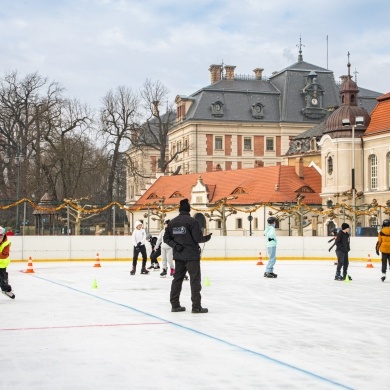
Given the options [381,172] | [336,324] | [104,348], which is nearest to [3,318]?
[104,348]

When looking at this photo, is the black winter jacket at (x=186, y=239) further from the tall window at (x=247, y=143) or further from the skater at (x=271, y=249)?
the tall window at (x=247, y=143)

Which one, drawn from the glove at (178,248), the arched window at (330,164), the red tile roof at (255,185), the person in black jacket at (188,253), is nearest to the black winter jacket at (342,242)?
the person in black jacket at (188,253)

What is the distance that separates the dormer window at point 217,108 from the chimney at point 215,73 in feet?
33.1

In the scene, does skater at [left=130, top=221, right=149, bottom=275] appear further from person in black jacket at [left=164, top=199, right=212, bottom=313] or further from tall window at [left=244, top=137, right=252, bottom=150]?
tall window at [left=244, top=137, right=252, bottom=150]

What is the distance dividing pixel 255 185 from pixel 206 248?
3515 cm

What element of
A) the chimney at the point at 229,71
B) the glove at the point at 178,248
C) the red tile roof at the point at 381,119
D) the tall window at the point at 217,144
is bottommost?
the glove at the point at 178,248

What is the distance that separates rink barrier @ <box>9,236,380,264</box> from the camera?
36.3m

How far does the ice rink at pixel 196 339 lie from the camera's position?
775cm

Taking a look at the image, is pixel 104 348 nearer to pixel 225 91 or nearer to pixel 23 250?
pixel 23 250

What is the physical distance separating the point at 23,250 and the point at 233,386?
29660mm

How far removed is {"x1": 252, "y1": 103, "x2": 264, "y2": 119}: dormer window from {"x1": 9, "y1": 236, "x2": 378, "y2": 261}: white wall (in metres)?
59.6

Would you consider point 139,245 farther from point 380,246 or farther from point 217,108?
point 217,108

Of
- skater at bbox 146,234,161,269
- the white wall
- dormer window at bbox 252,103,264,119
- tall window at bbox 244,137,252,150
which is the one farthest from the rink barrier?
dormer window at bbox 252,103,264,119

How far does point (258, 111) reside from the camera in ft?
324
